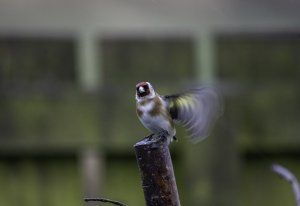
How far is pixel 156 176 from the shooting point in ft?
4.74

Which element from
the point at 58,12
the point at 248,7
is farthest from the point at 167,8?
the point at 58,12

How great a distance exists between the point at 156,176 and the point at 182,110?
2.38 ft

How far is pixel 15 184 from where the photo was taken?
301 centimetres

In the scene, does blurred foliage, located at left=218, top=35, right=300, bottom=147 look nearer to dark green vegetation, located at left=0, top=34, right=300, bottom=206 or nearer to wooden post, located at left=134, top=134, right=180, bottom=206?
dark green vegetation, located at left=0, top=34, right=300, bottom=206

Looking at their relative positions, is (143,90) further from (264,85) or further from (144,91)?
(264,85)

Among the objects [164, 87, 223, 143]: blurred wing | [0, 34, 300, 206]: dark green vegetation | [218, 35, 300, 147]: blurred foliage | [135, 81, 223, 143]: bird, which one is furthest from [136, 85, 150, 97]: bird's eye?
[218, 35, 300, 147]: blurred foliage

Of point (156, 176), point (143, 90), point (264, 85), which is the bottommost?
point (156, 176)

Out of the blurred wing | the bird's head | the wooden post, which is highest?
the bird's head

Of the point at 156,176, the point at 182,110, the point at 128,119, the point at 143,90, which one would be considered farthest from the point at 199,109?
the point at 128,119

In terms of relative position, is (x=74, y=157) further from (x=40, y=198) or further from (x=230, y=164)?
(x=230, y=164)

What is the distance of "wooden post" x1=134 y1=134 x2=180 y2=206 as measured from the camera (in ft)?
4.72

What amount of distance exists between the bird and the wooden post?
19.9 inches

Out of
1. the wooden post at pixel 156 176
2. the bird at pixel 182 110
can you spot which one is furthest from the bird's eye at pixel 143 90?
the wooden post at pixel 156 176

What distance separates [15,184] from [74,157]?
227 millimetres
